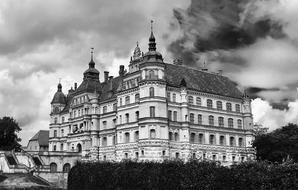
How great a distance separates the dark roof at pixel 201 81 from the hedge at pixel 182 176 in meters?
28.3

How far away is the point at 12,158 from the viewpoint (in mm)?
70062

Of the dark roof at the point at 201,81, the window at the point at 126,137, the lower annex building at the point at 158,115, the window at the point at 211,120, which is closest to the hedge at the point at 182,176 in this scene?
the lower annex building at the point at 158,115

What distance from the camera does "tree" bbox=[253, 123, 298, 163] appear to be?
71.4 metres

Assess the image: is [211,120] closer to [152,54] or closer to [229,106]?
[229,106]

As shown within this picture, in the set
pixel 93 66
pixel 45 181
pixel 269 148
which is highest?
pixel 93 66

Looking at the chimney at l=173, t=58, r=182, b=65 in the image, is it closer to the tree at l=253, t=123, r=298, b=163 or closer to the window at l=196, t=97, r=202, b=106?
the window at l=196, t=97, r=202, b=106

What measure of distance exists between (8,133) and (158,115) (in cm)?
3935

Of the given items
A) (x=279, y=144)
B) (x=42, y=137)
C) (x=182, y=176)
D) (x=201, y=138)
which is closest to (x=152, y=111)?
(x=201, y=138)

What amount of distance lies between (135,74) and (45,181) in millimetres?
24028

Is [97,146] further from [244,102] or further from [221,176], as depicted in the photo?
[221,176]

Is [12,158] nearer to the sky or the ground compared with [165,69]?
nearer to the ground

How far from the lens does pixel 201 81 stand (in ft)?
267

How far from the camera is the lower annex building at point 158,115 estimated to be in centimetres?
7038

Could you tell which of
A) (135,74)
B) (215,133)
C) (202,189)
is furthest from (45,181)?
(202,189)
